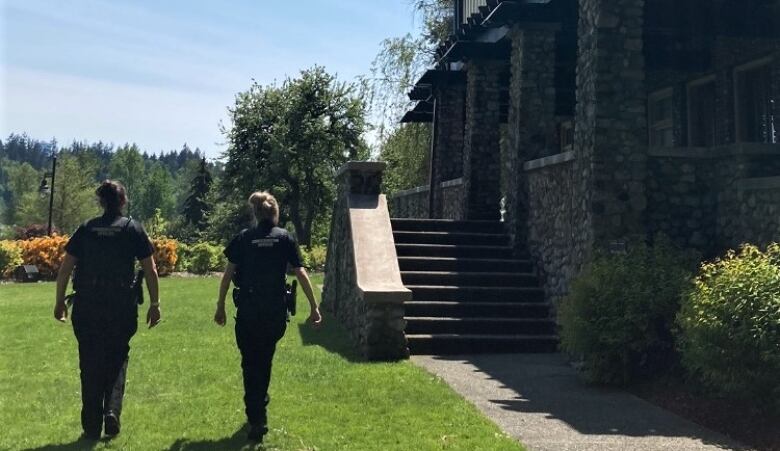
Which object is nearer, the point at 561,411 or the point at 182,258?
the point at 561,411

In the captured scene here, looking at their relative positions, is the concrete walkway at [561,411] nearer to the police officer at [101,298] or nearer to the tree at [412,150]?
the police officer at [101,298]

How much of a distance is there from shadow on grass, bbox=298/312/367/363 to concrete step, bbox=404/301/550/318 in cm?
105

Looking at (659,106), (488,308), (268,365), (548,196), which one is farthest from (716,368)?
(659,106)

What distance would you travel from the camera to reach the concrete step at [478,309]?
10.1 metres

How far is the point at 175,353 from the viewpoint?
8828 mm

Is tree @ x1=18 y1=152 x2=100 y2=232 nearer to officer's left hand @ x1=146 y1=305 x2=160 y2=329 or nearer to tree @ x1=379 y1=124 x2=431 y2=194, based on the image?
tree @ x1=379 y1=124 x2=431 y2=194

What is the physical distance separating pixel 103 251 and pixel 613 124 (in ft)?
21.1

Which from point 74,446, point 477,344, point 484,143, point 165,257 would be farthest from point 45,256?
point 74,446

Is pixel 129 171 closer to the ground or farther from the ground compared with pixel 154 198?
farther from the ground

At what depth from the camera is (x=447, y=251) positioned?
11.7m

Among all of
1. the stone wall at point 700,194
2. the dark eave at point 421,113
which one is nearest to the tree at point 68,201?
the dark eave at point 421,113

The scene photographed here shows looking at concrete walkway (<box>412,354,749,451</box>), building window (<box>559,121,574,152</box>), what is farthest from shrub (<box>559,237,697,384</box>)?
building window (<box>559,121,574,152</box>)

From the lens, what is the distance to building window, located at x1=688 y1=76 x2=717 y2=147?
1336cm

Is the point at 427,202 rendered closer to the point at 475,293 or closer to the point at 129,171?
the point at 475,293
